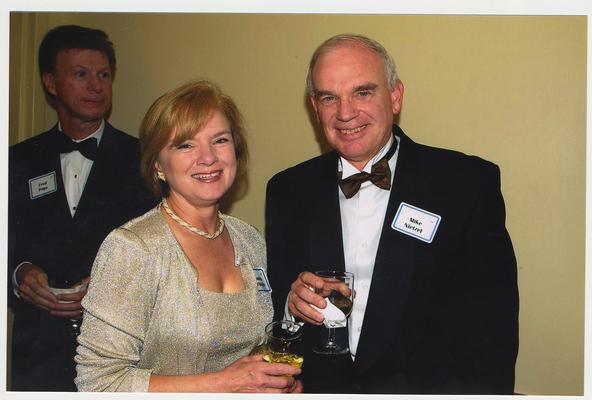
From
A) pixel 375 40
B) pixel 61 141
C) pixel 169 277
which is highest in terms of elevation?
pixel 375 40

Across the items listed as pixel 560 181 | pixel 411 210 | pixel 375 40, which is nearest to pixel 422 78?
pixel 375 40

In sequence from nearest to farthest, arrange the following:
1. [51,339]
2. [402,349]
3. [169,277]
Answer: [169,277] < [402,349] < [51,339]

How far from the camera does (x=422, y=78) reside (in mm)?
2207

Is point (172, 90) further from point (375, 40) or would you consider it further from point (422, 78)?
point (422, 78)

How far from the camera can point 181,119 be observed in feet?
6.71

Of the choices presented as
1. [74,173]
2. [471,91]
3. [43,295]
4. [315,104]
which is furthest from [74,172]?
[471,91]

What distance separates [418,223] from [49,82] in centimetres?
150

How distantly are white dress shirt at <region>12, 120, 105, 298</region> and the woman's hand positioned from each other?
34.2 inches

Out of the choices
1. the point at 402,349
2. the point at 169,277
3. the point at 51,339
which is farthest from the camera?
the point at 51,339

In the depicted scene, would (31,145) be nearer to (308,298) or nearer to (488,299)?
(308,298)

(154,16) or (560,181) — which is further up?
(154,16)

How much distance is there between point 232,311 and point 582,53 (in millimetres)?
1565

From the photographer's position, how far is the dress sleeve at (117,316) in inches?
74.2

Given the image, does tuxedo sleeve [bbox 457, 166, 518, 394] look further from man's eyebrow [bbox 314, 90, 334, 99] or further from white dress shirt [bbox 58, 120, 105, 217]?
white dress shirt [bbox 58, 120, 105, 217]
